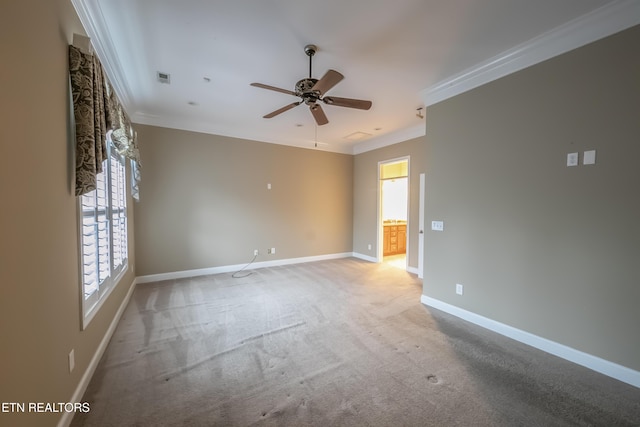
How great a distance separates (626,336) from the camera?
6.78 feet

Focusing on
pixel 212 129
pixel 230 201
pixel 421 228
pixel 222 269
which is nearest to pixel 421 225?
pixel 421 228

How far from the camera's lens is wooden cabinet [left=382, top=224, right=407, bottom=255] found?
6.76 metres

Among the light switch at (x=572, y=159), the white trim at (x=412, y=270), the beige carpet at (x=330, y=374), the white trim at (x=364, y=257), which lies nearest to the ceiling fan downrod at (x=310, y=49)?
the light switch at (x=572, y=159)

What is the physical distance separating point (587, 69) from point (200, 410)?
402 cm

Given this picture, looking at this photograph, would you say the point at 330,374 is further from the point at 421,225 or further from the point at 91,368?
the point at 421,225

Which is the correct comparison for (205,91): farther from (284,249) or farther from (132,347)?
(284,249)

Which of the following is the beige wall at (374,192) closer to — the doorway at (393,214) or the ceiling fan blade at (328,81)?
the doorway at (393,214)

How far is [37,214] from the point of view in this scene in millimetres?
1362

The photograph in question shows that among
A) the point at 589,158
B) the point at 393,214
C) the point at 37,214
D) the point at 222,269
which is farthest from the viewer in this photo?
the point at 393,214

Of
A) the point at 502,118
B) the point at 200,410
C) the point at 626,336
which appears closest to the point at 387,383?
the point at 200,410

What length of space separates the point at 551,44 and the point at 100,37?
13.2 ft

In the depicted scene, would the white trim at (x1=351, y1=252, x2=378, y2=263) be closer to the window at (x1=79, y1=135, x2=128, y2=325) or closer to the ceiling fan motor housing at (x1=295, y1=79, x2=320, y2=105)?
the ceiling fan motor housing at (x1=295, y1=79, x2=320, y2=105)

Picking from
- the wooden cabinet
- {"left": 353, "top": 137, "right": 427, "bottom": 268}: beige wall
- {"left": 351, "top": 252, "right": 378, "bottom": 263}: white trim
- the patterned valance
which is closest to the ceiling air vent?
the patterned valance

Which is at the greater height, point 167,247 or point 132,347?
point 167,247
